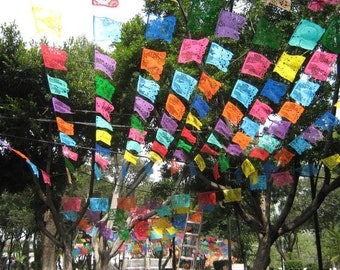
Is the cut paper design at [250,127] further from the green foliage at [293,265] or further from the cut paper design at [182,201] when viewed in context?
the green foliage at [293,265]

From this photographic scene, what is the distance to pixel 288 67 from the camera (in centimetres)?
806

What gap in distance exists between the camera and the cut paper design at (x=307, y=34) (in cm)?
750

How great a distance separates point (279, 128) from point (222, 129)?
4.52ft

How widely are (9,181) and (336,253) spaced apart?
11.9m

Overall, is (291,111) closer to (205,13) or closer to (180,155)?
(205,13)

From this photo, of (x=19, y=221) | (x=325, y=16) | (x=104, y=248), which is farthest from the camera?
(x=19, y=221)

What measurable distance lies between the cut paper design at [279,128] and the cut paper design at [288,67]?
1820 mm

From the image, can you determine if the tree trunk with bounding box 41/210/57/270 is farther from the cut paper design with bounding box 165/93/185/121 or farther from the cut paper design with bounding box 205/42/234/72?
the cut paper design with bounding box 205/42/234/72

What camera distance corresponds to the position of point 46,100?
1264 cm

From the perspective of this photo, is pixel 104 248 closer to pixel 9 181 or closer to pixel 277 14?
pixel 9 181

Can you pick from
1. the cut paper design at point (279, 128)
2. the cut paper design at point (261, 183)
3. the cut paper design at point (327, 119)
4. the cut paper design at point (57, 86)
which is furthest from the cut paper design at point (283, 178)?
the cut paper design at point (57, 86)

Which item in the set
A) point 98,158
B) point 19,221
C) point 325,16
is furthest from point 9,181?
point 19,221

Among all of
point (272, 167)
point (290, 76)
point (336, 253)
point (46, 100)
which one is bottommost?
point (336, 253)

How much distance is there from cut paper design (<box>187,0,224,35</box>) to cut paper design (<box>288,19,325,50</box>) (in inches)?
57.4
